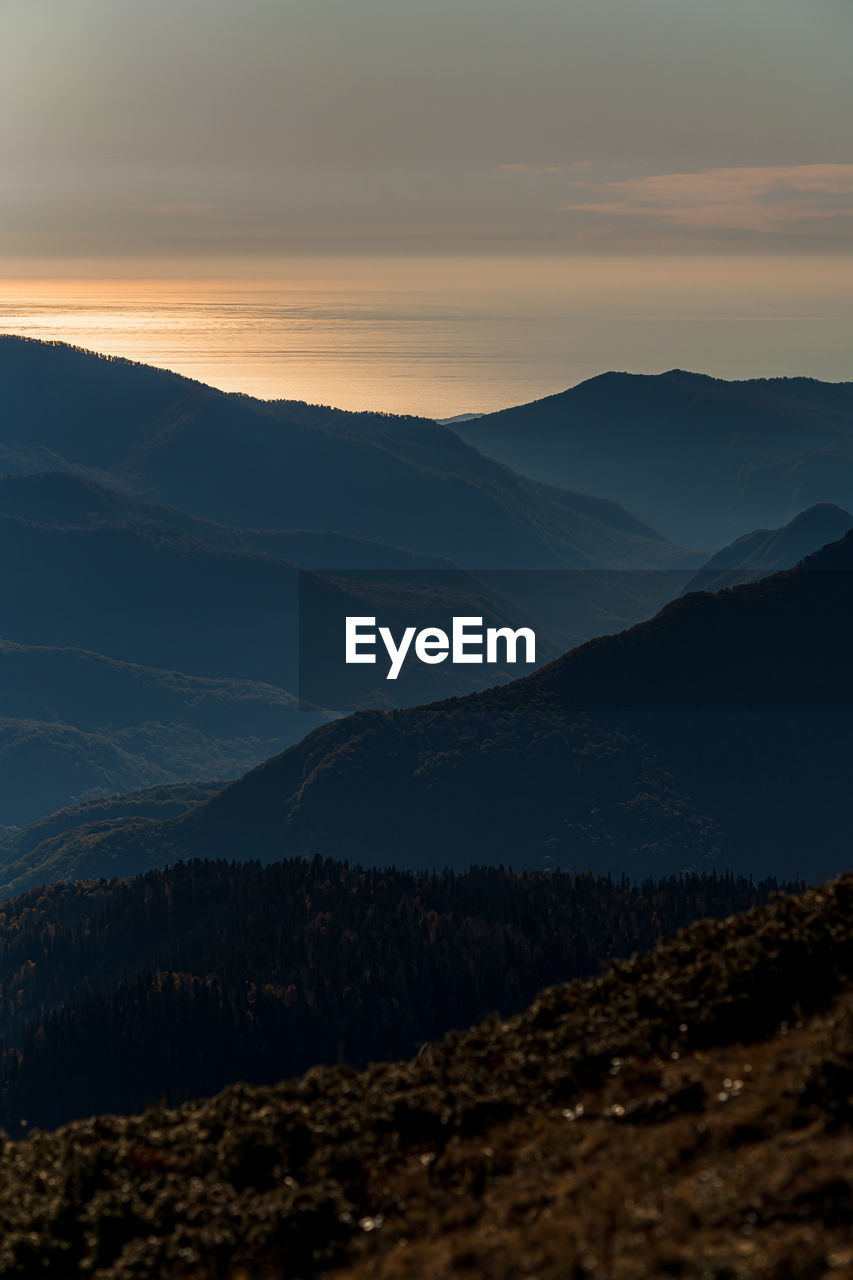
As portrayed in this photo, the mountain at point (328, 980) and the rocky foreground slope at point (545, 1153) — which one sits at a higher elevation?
the rocky foreground slope at point (545, 1153)

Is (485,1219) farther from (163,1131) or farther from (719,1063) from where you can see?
(163,1131)

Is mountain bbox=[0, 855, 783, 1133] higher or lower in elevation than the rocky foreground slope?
lower

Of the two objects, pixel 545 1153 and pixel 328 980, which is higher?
pixel 545 1153

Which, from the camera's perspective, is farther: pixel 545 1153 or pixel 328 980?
pixel 328 980

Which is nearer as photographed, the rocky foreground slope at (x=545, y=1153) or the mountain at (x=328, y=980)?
the rocky foreground slope at (x=545, y=1153)
